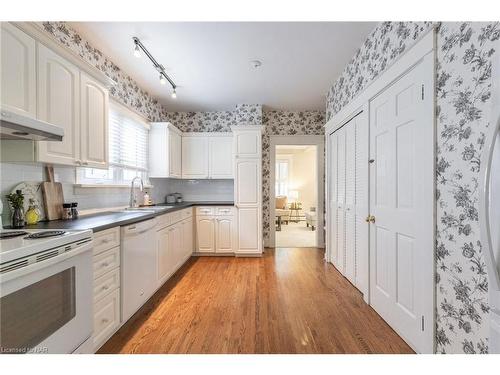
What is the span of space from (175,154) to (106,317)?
2916 mm

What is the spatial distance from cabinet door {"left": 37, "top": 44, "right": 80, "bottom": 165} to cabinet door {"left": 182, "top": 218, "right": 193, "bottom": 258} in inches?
77.1

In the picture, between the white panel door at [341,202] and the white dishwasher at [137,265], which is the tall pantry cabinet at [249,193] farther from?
the white dishwasher at [137,265]

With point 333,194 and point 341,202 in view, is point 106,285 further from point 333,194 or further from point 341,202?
point 333,194

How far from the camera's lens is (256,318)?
2215 millimetres

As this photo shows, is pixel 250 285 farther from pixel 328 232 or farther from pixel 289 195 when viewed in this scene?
pixel 289 195

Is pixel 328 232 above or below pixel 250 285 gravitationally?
above

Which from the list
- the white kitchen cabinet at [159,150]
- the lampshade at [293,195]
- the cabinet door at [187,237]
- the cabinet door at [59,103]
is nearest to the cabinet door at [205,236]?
the cabinet door at [187,237]

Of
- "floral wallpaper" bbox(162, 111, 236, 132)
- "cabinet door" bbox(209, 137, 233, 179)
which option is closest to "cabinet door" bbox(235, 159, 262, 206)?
"cabinet door" bbox(209, 137, 233, 179)

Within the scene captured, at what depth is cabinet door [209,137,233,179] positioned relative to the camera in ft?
14.8

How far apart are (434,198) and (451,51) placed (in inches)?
34.5

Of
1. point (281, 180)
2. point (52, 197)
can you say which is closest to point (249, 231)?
point (52, 197)

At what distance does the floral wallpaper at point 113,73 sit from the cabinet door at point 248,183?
1.73 m

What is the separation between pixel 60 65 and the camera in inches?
72.8
